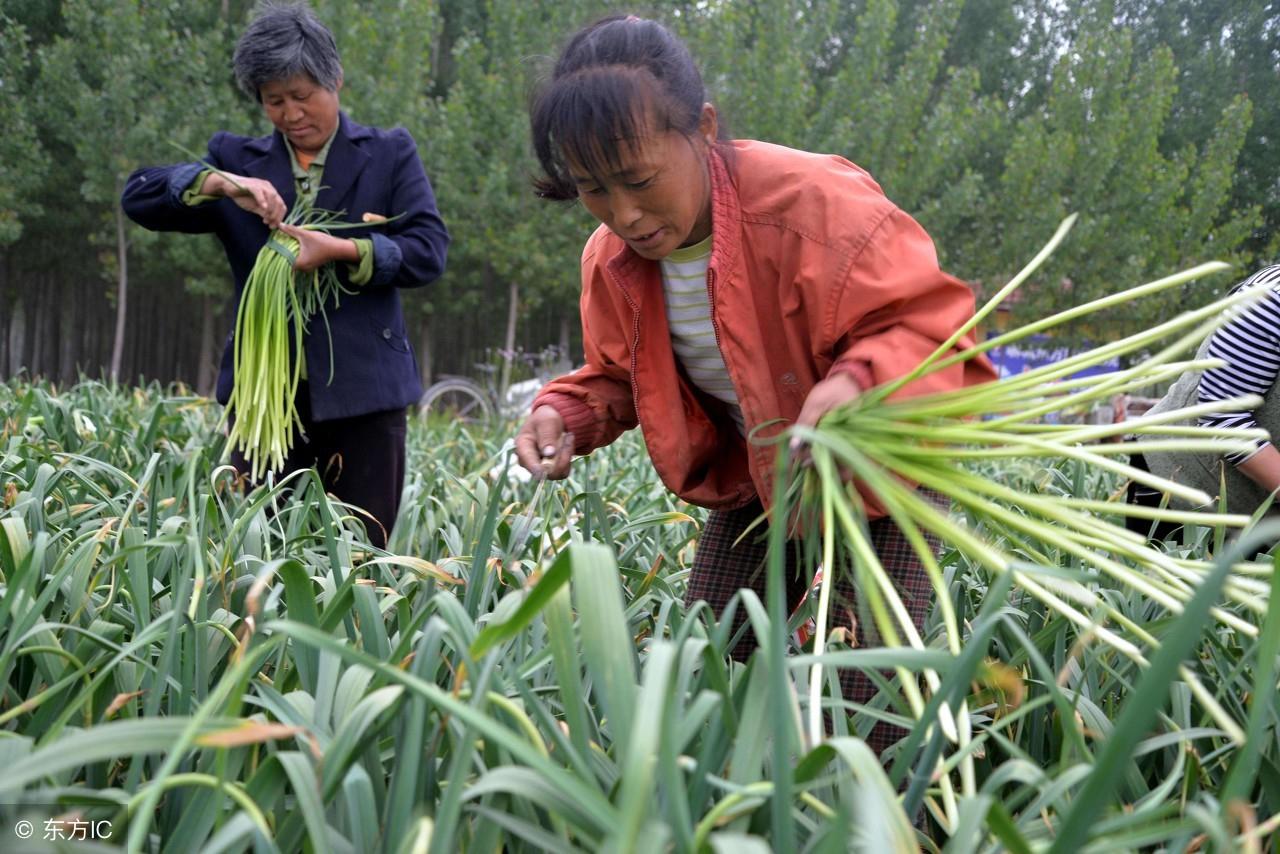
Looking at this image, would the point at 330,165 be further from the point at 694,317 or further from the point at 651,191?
the point at 651,191

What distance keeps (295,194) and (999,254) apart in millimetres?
10959

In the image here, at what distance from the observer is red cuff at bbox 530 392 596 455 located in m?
1.91

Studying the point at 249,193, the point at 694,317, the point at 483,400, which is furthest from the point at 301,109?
the point at 483,400

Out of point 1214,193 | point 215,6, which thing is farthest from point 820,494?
point 1214,193

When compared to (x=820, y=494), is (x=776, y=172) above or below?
above

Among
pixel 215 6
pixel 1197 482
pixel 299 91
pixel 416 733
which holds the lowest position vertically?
pixel 416 733

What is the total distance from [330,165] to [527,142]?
885 cm

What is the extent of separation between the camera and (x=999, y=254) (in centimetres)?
1250

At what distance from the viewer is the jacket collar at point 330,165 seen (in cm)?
276

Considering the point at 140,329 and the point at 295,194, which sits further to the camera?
the point at 140,329

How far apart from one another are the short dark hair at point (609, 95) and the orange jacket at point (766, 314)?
132mm

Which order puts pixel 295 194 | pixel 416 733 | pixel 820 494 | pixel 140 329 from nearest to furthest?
pixel 416 733 < pixel 820 494 < pixel 295 194 < pixel 140 329

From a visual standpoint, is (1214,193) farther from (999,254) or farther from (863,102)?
(863,102)

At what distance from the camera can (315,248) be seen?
8.24ft
